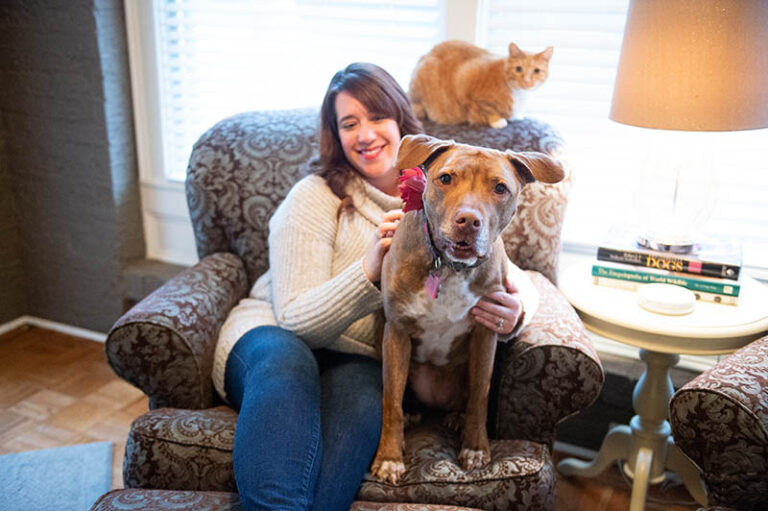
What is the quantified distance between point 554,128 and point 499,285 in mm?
829

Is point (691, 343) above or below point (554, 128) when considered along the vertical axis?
below

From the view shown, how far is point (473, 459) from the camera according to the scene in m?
1.40

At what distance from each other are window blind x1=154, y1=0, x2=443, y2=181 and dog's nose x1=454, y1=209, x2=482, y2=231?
138 cm

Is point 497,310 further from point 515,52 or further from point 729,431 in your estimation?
point 515,52

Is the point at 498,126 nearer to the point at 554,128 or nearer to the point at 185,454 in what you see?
the point at 554,128

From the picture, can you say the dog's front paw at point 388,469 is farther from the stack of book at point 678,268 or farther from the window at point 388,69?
the window at point 388,69

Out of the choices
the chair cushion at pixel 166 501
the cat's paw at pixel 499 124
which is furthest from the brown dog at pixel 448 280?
the cat's paw at pixel 499 124

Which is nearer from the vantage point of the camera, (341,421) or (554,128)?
(341,421)

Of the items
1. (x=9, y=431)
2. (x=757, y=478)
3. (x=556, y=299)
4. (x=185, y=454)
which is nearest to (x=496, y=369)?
(x=556, y=299)

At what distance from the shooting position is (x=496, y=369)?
1.58 m

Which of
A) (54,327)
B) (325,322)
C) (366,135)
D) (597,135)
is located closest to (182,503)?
(325,322)

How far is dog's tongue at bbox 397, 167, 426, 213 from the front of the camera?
128cm

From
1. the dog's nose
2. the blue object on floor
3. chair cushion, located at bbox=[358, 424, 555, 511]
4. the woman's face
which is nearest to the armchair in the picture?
chair cushion, located at bbox=[358, 424, 555, 511]

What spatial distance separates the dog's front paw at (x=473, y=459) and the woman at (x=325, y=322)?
0.19m
